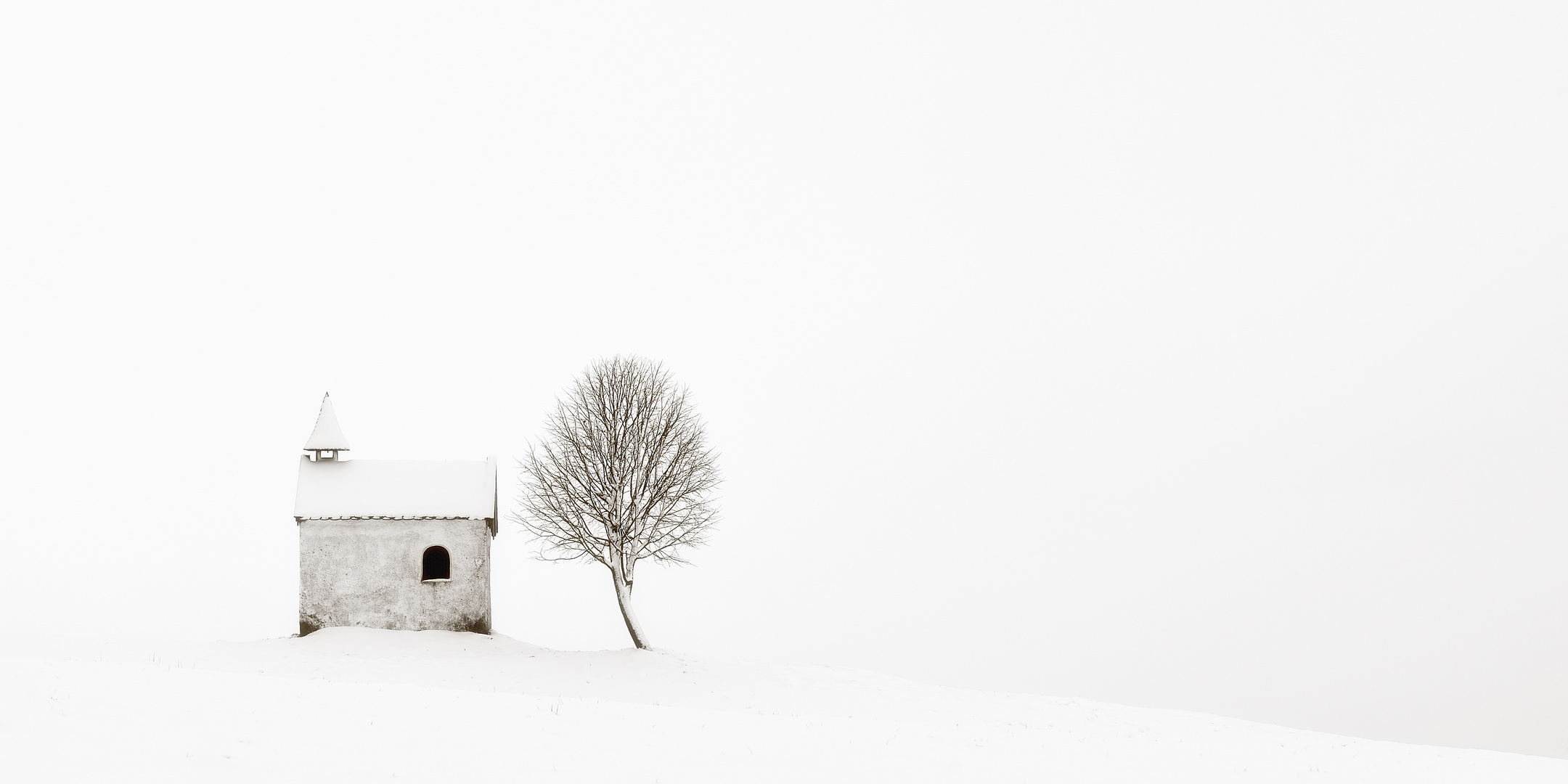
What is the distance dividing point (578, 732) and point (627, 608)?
52.7ft

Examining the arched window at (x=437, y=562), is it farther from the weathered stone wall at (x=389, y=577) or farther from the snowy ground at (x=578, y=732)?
the snowy ground at (x=578, y=732)

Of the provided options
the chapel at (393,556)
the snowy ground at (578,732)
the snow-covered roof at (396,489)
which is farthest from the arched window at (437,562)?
the snowy ground at (578,732)

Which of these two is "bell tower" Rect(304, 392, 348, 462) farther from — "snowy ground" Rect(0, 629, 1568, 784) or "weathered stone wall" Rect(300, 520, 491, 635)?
"snowy ground" Rect(0, 629, 1568, 784)

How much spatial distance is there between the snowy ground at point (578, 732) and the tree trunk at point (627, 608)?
10.1 feet

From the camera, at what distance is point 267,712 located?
45.5 ft

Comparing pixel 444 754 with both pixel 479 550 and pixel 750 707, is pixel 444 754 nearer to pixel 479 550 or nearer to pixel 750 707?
pixel 750 707

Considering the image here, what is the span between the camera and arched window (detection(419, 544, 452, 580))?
32.2 metres

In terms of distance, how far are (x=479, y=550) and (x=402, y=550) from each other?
2479mm

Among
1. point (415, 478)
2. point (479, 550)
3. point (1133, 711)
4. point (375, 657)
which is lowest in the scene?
point (1133, 711)

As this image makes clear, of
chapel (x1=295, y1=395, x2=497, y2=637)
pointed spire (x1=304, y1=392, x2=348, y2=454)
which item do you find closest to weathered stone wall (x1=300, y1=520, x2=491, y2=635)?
chapel (x1=295, y1=395, x2=497, y2=637)

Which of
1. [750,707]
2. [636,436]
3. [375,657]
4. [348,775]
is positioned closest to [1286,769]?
[750,707]

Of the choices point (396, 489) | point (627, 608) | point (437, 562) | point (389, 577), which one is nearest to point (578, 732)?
point (627, 608)

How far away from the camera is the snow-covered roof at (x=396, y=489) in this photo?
106 feet

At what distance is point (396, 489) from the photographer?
3316cm
